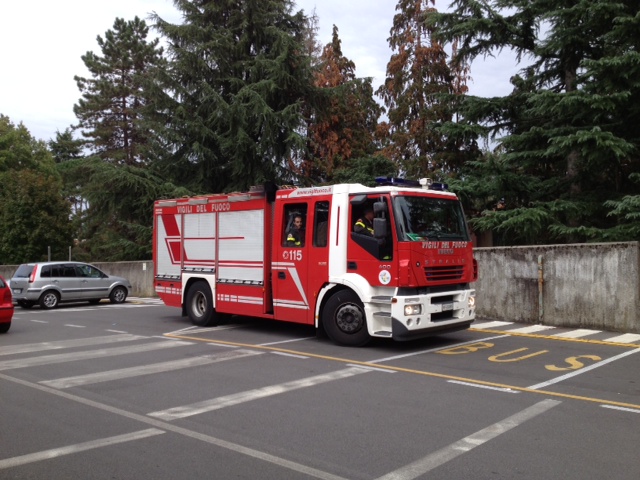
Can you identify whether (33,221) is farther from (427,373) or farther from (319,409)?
(319,409)

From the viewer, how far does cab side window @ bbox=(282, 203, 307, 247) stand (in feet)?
36.9

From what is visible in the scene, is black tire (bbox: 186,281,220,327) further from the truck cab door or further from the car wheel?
the car wheel

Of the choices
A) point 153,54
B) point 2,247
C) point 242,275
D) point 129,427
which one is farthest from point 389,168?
point 153,54

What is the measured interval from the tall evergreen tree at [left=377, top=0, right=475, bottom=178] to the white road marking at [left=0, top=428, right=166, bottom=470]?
20500mm

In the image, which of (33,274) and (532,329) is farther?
(33,274)

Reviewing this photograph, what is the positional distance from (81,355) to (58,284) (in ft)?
35.8

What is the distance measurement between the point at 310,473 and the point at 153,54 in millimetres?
46815

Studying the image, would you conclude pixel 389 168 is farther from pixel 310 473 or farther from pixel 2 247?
pixel 2 247

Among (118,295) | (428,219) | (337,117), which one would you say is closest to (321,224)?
(428,219)

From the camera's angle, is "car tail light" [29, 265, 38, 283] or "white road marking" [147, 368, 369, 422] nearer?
"white road marking" [147, 368, 369, 422]

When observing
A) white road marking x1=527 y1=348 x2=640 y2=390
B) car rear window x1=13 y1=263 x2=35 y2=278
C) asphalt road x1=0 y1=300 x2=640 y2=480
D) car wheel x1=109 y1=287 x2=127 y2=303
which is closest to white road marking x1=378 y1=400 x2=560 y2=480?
asphalt road x1=0 y1=300 x2=640 y2=480

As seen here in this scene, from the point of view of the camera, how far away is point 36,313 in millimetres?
18047

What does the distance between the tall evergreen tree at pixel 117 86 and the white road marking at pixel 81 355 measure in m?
36.5

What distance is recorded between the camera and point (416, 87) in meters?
26.2
